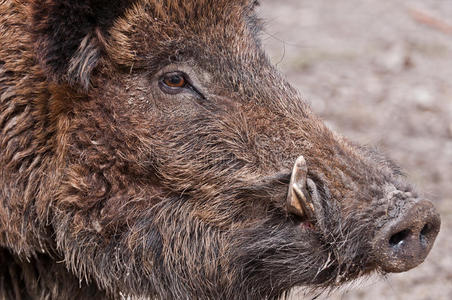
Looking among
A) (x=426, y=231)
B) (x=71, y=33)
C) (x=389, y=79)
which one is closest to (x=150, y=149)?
(x=71, y=33)

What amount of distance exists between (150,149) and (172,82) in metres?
0.35

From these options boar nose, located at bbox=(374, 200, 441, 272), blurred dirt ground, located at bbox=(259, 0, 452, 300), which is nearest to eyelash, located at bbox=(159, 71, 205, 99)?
boar nose, located at bbox=(374, 200, 441, 272)

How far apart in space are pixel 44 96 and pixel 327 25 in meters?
7.94

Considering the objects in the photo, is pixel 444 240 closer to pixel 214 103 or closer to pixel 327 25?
pixel 214 103

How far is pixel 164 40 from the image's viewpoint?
13.4ft

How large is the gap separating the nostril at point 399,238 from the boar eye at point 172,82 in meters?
1.25

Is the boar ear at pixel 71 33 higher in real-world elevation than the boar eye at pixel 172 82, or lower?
higher

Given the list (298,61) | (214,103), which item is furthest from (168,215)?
(298,61)

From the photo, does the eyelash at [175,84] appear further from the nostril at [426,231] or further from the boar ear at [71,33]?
the nostril at [426,231]

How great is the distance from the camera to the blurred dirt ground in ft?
23.4

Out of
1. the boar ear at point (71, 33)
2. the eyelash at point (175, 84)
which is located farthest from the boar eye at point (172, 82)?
the boar ear at point (71, 33)

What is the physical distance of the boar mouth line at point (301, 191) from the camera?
12.4ft

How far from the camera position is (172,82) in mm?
4125

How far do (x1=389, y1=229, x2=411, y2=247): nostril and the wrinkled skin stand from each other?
0.96 ft
